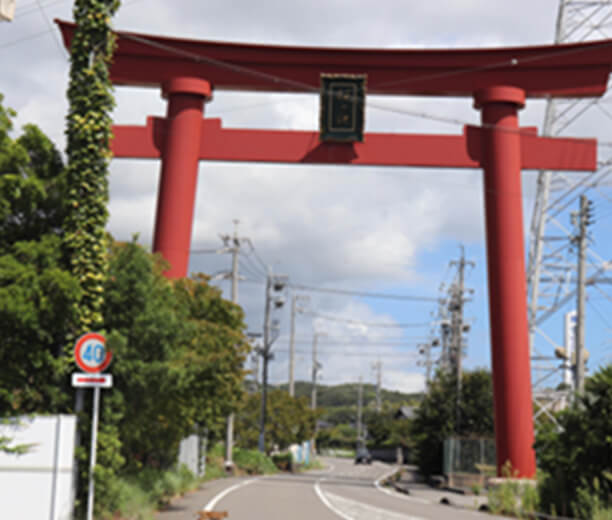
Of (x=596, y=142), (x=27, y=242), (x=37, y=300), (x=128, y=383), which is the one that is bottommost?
(x=128, y=383)

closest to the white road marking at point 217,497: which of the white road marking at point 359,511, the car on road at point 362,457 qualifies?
the white road marking at point 359,511

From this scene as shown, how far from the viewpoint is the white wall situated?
39.0 feet

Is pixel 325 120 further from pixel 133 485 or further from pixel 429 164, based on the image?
pixel 133 485

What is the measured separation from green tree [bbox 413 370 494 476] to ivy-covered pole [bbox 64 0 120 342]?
26206 mm

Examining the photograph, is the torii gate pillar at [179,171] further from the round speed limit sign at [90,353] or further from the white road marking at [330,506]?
the round speed limit sign at [90,353]

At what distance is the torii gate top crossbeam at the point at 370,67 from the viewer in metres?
24.2

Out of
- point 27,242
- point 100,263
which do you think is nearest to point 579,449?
point 100,263

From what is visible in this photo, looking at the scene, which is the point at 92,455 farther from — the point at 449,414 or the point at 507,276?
the point at 449,414

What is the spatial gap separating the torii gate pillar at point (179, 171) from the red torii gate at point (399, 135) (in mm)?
34

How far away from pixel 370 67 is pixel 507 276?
7640mm

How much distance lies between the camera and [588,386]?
60.3ft

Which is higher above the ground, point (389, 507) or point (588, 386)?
point (588, 386)

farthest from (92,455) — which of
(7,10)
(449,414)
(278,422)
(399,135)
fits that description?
(278,422)

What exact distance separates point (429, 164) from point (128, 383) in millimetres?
12919
